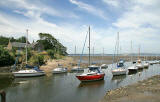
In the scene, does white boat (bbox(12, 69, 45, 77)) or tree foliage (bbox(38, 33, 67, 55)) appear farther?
tree foliage (bbox(38, 33, 67, 55))

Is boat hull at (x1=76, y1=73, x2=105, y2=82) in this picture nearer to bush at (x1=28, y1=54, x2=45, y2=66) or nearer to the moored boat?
the moored boat

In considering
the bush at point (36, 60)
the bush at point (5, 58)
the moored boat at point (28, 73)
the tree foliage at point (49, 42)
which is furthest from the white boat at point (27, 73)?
the tree foliage at point (49, 42)

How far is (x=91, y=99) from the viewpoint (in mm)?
18453

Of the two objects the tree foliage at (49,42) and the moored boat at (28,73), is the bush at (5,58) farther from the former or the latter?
the tree foliage at (49,42)

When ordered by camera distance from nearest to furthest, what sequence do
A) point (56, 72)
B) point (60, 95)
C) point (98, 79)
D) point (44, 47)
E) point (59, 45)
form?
point (60, 95)
point (98, 79)
point (56, 72)
point (44, 47)
point (59, 45)

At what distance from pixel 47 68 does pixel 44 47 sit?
106 feet

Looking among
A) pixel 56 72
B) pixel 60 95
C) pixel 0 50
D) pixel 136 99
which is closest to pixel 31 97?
pixel 60 95

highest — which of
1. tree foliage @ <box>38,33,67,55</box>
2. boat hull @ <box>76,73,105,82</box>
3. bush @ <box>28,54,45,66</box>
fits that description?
tree foliage @ <box>38,33,67,55</box>

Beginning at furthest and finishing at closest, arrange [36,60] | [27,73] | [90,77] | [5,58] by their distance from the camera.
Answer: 1. [36,60]
2. [5,58]
3. [27,73]
4. [90,77]

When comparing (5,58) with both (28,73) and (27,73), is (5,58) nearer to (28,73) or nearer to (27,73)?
(27,73)

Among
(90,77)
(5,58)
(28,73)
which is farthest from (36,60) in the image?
(90,77)

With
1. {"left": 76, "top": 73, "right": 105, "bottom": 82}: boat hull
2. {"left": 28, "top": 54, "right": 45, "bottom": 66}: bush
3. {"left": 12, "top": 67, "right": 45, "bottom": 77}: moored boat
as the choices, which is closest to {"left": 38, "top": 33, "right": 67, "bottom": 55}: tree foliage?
{"left": 28, "top": 54, "right": 45, "bottom": 66}: bush

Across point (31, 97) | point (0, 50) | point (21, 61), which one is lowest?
point (31, 97)

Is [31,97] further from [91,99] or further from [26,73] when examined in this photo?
[26,73]
